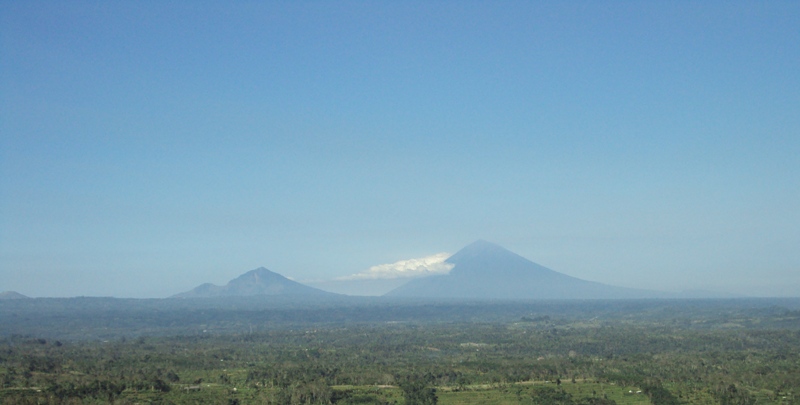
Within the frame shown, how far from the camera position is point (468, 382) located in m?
82.6

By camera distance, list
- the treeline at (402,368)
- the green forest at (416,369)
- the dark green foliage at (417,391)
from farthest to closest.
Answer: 1. the treeline at (402,368)
2. the green forest at (416,369)
3. the dark green foliage at (417,391)

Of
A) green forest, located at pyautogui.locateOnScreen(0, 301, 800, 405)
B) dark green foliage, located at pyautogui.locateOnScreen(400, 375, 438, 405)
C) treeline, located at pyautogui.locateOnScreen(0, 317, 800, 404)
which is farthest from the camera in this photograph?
treeline, located at pyautogui.locateOnScreen(0, 317, 800, 404)

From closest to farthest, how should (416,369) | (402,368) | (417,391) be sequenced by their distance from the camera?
1. (417,391)
2. (416,369)
3. (402,368)

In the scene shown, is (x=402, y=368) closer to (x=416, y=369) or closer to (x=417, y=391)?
(x=416, y=369)

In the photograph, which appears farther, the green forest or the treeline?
the treeline

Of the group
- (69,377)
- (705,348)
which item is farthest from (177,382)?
(705,348)

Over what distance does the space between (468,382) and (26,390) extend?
44.2m

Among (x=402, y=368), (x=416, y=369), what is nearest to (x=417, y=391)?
(x=416, y=369)

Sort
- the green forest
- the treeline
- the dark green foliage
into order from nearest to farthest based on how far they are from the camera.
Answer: the dark green foliage < the green forest < the treeline

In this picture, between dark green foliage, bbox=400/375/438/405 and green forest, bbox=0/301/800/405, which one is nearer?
→ dark green foliage, bbox=400/375/438/405

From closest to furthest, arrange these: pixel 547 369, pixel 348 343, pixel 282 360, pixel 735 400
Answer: pixel 735 400 → pixel 547 369 → pixel 282 360 → pixel 348 343

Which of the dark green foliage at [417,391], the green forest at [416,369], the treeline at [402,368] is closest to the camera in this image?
the dark green foliage at [417,391]

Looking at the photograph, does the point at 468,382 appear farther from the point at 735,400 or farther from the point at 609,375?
the point at 735,400

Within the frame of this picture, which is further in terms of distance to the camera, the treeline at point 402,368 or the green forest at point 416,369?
the treeline at point 402,368
